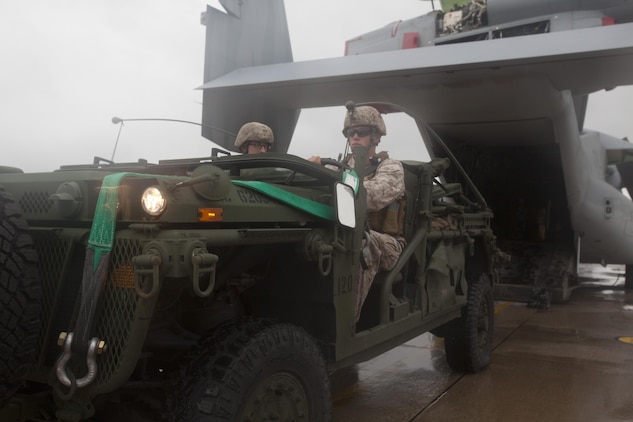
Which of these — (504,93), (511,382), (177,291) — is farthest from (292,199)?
(504,93)

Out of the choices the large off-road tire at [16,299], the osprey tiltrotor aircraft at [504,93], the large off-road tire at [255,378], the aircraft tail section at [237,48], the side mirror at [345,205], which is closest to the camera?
the large off-road tire at [16,299]

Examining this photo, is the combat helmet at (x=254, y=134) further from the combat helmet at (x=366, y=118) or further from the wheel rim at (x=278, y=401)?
the wheel rim at (x=278, y=401)

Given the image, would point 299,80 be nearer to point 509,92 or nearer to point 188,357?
point 509,92

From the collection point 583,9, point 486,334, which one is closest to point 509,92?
point 583,9

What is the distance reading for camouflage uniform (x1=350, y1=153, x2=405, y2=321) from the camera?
3000 mm

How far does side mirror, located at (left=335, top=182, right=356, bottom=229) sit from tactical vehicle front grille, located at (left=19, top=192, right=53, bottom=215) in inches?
46.4

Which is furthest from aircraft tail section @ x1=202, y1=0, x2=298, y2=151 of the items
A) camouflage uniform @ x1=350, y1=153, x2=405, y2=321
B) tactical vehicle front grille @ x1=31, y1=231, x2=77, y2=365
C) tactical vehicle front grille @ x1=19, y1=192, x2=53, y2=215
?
tactical vehicle front grille @ x1=31, y1=231, x2=77, y2=365

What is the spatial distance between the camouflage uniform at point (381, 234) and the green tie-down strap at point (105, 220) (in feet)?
4.68

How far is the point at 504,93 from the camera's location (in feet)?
27.8

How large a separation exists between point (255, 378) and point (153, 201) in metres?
0.74

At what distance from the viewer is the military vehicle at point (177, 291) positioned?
1782 millimetres

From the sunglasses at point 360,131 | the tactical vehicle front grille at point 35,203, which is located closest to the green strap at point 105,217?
the tactical vehicle front grille at point 35,203

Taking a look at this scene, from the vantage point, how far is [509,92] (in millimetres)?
8430

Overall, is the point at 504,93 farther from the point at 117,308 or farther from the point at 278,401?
the point at 117,308
